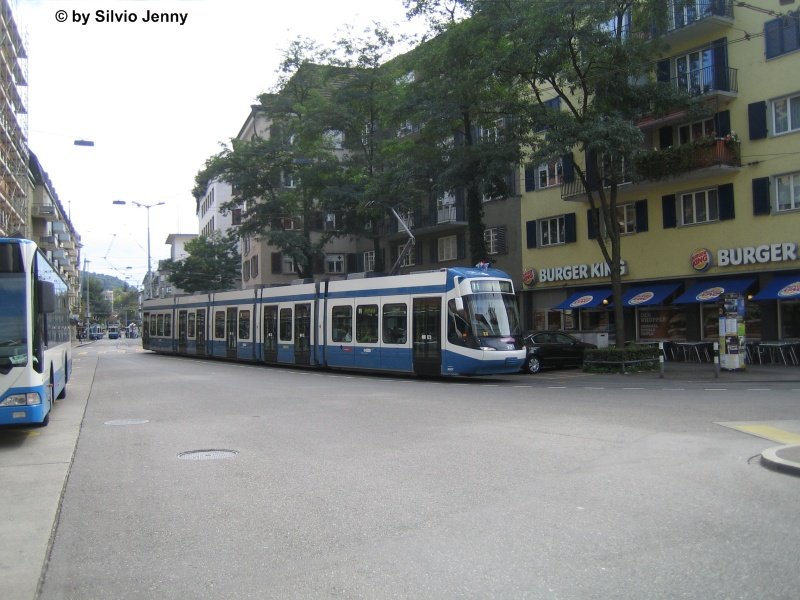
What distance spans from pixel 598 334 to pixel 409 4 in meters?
14.9

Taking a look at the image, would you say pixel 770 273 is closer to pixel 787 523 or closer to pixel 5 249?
pixel 787 523

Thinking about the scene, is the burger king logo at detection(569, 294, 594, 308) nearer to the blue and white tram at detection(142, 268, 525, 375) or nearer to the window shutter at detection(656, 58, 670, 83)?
the window shutter at detection(656, 58, 670, 83)

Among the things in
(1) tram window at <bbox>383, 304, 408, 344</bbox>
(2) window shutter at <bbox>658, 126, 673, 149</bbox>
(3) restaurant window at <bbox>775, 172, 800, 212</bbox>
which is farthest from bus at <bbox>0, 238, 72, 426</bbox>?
(2) window shutter at <bbox>658, 126, 673, 149</bbox>

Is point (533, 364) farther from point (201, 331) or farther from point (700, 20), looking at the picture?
point (201, 331)

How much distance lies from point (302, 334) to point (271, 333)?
270cm

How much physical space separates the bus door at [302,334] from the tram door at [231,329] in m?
5.86

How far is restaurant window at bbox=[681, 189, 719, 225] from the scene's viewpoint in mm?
27047

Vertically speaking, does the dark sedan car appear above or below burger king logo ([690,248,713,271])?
below

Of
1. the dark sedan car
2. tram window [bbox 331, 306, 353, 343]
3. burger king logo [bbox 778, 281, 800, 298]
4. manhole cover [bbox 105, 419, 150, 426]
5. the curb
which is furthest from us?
the dark sedan car

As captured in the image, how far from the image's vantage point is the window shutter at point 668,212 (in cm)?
2831

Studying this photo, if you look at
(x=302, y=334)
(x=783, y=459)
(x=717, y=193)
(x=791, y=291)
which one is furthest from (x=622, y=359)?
(x=783, y=459)

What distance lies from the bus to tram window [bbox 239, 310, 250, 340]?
761 inches

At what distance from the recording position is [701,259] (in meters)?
26.9

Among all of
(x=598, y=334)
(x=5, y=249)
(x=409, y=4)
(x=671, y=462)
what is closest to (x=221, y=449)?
(x=5, y=249)
